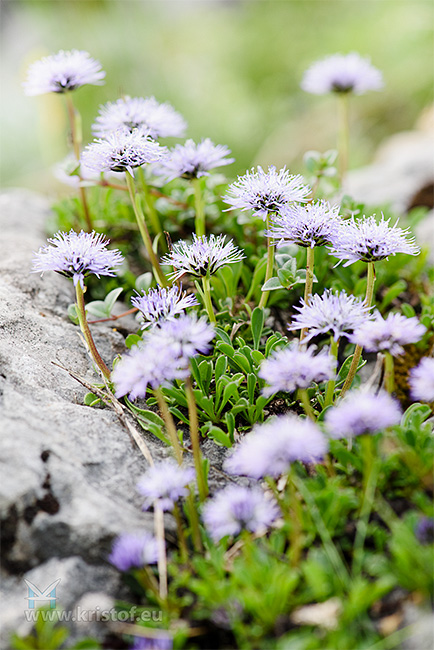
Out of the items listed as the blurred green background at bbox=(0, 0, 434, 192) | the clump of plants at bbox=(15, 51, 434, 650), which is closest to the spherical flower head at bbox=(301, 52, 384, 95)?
the clump of plants at bbox=(15, 51, 434, 650)

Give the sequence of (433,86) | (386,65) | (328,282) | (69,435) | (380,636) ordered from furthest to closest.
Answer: (386,65)
(433,86)
(328,282)
(69,435)
(380,636)

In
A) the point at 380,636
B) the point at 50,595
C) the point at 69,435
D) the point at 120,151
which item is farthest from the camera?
the point at 120,151

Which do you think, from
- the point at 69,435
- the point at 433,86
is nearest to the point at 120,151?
the point at 69,435

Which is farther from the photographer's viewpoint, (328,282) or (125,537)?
(328,282)

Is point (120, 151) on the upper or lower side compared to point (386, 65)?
lower

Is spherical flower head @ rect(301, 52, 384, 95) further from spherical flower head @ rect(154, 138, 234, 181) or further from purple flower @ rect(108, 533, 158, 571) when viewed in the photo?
purple flower @ rect(108, 533, 158, 571)

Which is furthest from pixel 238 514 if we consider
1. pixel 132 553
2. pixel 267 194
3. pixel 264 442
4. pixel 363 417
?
pixel 267 194

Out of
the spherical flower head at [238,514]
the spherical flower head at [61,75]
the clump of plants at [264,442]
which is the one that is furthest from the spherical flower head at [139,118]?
the spherical flower head at [238,514]

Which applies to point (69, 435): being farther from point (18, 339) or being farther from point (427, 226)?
point (427, 226)
